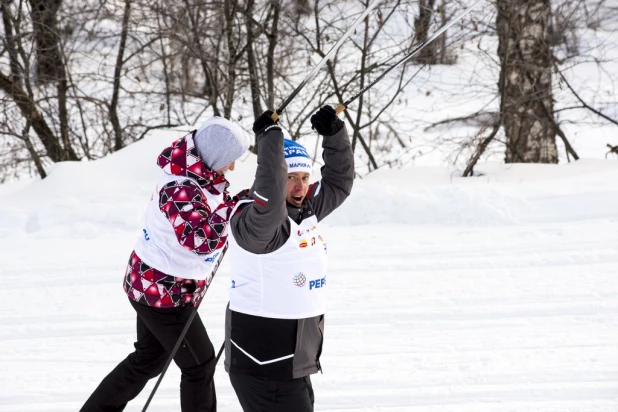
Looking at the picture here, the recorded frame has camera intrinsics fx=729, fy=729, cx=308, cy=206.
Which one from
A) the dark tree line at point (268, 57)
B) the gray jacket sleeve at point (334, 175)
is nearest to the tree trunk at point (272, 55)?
the dark tree line at point (268, 57)

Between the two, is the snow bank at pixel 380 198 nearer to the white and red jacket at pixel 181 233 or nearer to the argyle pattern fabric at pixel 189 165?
the white and red jacket at pixel 181 233

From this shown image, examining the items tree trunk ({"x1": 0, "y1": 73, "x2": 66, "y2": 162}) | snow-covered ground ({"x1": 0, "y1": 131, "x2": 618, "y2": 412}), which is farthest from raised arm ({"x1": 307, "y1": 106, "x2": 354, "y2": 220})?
tree trunk ({"x1": 0, "y1": 73, "x2": 66, "y2": 162})

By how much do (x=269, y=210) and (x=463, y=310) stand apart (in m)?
2.68

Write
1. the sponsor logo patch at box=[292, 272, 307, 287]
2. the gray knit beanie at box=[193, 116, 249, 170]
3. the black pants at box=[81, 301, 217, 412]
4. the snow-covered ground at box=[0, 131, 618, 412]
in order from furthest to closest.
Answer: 1. the snow-covered ground at box=[0, 131, 618, 412]
2. the black pants at box=[81, 301, 217, 412]
3. the gray knit beanie at box=[193, 116, 249, 170]
4. the sponsor logo patch at box=[292, 272, 307, 287]

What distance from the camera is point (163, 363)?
2855 millimetres

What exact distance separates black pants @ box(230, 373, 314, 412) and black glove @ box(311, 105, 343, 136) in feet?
2.83

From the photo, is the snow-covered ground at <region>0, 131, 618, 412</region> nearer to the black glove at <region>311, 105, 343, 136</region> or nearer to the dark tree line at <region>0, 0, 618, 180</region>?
the dark tree line at <region>0, 0, 618, 180</region>

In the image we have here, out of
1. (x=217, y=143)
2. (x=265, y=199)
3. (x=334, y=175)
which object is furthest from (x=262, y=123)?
(x=334, y=175)

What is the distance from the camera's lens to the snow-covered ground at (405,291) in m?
3.49

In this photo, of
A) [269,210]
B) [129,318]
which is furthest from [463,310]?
[269,210]

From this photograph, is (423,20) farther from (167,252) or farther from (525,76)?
(167,252)

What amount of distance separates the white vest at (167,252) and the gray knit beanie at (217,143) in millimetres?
96

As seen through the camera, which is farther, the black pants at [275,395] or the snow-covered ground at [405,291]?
the snow-covered ground at [405,291]

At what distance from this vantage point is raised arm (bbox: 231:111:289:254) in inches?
80.0
